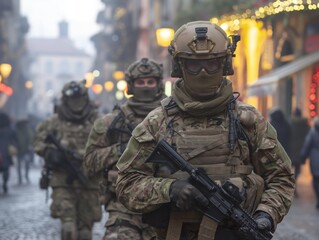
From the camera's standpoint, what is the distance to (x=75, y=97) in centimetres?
1012

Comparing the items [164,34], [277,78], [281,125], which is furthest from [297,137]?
[164,34]

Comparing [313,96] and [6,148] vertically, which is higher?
[313,96]

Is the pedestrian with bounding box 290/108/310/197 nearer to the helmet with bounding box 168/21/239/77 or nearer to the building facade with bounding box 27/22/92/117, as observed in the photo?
the helmet with bounding box 168/21/239/77

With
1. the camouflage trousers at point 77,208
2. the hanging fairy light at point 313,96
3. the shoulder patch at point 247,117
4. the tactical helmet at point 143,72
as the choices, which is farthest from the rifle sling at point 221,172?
the hanging fairy light at point 313,96

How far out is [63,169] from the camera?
9.86 meters

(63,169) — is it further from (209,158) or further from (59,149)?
(209,158)

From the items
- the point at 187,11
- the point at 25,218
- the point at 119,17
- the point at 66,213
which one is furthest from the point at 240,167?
the point at 119,17

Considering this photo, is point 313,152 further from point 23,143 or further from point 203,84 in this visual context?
point 203,84

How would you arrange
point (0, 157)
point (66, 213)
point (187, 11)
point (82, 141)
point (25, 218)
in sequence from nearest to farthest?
1. point (66, 213)
2. point (82, 141)
3. point (25, 218)
4. point (0, 157)
5. point (187, 11)

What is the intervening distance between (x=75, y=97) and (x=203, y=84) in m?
5.64

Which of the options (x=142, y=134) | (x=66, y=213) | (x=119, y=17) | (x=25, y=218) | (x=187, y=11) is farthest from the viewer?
(x=119, y=17)

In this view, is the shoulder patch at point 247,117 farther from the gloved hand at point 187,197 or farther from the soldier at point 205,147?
the gloved hand at point 187,197

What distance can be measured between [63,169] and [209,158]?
5.39m

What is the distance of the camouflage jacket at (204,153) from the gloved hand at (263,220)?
10cm
